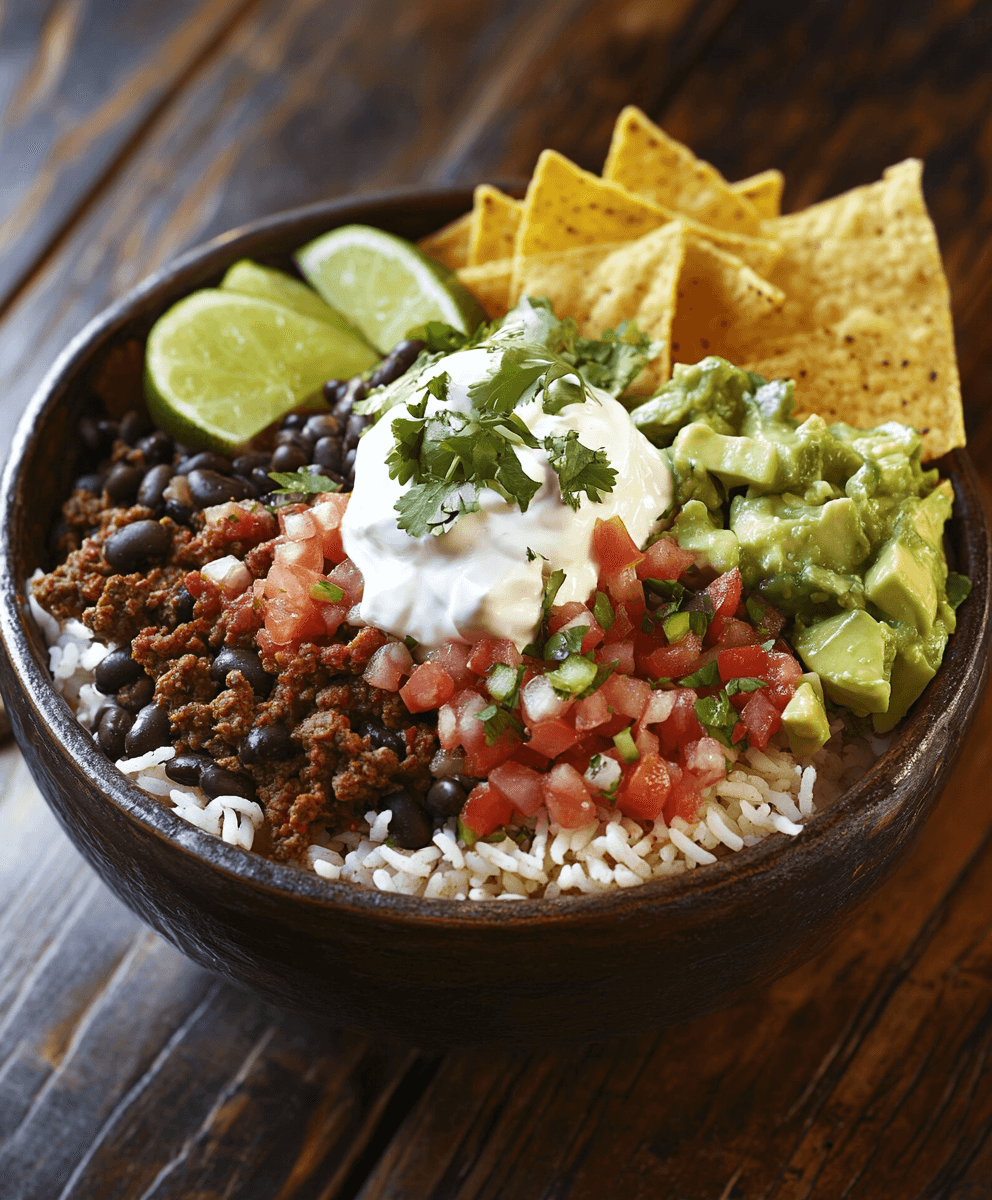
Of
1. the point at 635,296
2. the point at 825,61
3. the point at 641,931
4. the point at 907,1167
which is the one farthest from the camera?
the point at 825,61

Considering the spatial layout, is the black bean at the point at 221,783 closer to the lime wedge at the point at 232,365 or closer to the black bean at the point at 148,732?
the black bean at the point at 148,732

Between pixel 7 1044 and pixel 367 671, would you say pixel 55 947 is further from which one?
pixel 367 671

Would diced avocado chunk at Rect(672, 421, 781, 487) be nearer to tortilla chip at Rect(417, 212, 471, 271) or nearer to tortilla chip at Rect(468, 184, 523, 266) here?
tortilla chip at Rect(468, 184, 523, 266)

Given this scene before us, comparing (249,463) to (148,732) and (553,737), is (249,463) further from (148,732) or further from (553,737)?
(553,737)

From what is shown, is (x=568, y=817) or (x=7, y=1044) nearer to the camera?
(x=568, y=817)

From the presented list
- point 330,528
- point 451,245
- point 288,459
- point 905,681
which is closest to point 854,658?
point 905,681

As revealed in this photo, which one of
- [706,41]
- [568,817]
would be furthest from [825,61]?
[568,817]
